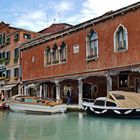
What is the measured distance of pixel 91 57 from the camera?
2469cm

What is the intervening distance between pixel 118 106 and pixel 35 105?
796 cm

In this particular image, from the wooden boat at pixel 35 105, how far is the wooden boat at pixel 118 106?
4.27 metres

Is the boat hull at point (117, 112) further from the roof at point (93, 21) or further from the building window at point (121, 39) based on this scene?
the roof at point (93, 21)

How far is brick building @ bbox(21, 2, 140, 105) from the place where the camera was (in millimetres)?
21456

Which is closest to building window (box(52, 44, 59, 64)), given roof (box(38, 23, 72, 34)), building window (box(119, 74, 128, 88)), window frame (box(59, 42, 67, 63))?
window frame (box(59, 42, 67, 63))

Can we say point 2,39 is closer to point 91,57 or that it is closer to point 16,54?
point 16,54

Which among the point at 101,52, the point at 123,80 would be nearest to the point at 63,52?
the point at 101,52

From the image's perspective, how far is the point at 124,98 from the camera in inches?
773

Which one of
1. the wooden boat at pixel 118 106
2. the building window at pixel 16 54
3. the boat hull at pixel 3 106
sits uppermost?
the building window at pixel 16 54

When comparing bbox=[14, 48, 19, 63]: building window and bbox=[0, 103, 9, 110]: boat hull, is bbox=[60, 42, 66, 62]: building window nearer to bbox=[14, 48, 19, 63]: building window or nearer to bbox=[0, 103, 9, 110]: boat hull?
bbox=[0, 103, 9, 110]: boat hull

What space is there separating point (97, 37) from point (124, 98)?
637 cm

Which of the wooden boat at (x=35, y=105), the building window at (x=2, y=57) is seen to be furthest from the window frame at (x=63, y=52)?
the building window at (x=2, y=57)

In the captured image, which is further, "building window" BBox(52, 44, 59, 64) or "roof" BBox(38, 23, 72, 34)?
"roof" BBox(38, 23, 72, 34)

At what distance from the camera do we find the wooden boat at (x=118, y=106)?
62.3ft
